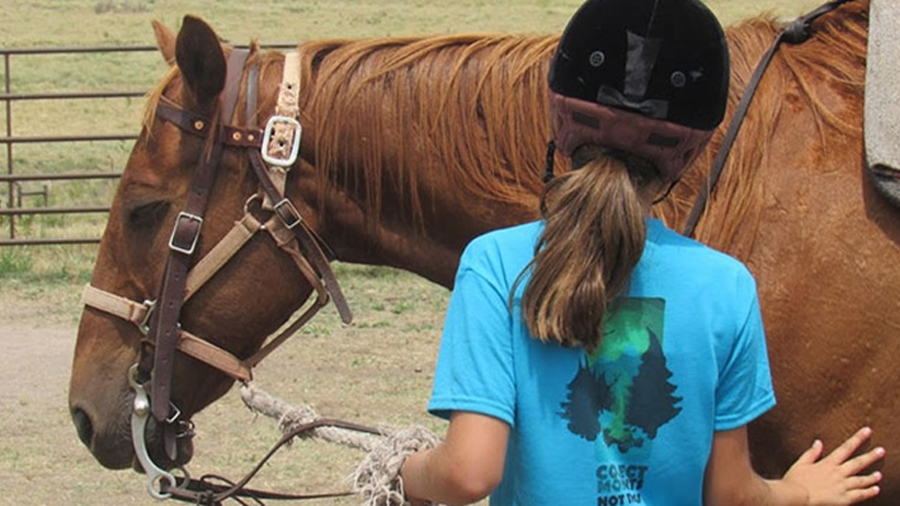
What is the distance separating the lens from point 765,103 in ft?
8.96

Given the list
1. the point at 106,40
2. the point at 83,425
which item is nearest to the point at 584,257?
the point at 83,425


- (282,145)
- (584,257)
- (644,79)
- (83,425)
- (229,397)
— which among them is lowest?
(229,397)

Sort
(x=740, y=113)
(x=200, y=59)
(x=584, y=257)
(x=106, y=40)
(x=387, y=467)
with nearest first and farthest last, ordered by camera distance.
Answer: (x=584, y=257)
(x=387, y=467)
(x=740, y=113)
(x=200, y=59)
(x=106, y=40)

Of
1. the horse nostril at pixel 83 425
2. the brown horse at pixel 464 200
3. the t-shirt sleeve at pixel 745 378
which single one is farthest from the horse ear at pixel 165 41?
the t-shirt sleeve at pixel 745 378

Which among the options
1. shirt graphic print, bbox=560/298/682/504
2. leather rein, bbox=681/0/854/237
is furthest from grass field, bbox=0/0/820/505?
shirt graphic print, bbox=560/298/682/504

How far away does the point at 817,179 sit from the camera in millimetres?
2633

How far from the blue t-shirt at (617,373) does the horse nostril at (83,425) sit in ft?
5.42

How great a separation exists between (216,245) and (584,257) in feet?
4.79

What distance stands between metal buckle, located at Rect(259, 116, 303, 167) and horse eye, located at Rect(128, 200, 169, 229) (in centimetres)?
30

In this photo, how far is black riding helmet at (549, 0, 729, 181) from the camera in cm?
184

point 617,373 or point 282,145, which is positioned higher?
point 617,373

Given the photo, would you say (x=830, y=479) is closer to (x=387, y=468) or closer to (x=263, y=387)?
(x=387, y=468)

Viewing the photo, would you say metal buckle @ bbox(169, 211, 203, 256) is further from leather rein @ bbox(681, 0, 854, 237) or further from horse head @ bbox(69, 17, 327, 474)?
leather rein @ bbox(681, 0, 854, 237)

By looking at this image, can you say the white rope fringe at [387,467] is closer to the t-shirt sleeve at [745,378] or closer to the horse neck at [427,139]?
the t-shirt sleeve at [745,378]
